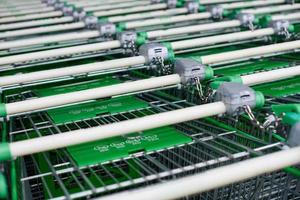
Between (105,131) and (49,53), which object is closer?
(105,131)

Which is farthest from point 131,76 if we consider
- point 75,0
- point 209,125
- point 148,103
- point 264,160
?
point 75,0

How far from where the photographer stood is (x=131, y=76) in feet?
8.80

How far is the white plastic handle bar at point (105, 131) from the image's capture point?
55.4 inches

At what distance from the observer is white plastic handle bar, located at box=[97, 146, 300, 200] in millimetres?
1142

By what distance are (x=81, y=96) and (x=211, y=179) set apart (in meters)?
0.81

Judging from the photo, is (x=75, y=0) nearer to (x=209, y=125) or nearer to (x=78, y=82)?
(x=78, y=82)

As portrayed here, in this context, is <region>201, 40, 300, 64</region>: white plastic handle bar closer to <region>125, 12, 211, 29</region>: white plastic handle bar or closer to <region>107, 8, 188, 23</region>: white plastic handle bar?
<region>125, 12, 211, 29</region>: white plastic handle bar

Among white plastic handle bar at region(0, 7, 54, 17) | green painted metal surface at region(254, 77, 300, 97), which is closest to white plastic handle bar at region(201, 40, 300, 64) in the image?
green painted metal surface at region(254, 77, 300, 97)

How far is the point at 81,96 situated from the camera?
1827mm

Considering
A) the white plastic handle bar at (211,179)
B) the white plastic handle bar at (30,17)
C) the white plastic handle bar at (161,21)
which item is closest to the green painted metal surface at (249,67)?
the white plastic handle bar at (161,21)

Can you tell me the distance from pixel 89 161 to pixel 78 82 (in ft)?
3.26

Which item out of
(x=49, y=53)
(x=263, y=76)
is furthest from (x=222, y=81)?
(x=49, y=53)

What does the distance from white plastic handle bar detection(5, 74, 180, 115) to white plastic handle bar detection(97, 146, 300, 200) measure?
736 mm

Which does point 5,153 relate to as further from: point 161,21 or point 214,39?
point 161,21
